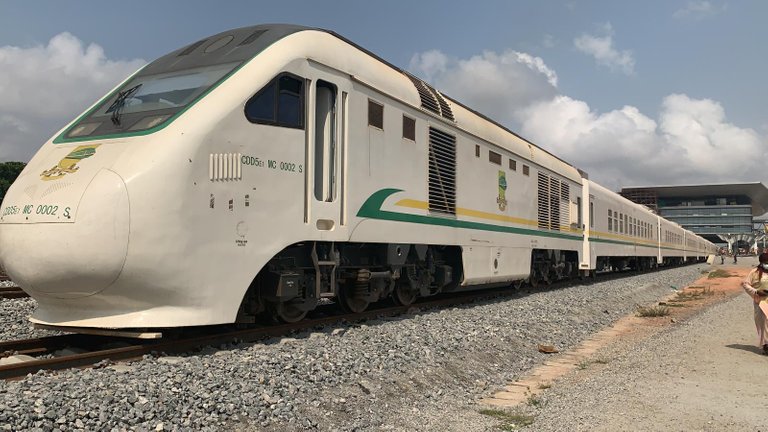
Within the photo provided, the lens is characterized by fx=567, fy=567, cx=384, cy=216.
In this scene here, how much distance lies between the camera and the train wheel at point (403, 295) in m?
9.75

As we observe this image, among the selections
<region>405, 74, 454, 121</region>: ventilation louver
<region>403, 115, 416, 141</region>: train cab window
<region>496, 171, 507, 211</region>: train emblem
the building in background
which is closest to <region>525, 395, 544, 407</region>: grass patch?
<region>403, 115, 416, 141</region>: train cab window

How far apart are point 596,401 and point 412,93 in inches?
226

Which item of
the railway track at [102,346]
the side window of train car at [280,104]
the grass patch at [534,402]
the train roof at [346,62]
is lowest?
the grass patch at [534,402]

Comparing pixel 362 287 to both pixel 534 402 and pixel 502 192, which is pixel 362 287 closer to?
pixel 534 402

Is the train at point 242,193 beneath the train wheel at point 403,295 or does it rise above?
above

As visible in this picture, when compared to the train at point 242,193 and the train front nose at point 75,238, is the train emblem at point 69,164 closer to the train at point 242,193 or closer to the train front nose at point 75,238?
the train at point 242,193

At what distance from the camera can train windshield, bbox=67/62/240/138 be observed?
598 cm

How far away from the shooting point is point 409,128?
9.17 metres

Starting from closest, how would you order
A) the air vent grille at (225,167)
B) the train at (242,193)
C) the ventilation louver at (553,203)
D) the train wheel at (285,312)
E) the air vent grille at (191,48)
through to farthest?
1. the train at (242,193)
2. the air vent grille at (225,167)
3. the train wheel at (285,312)
4. the air vent grille at (191,48)
5. the ventilation louver at (553,203)

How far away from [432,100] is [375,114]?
216 centimetres

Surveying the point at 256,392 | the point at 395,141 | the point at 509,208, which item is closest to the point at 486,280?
the point at 509,208

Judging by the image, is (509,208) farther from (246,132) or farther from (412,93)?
(246,132)

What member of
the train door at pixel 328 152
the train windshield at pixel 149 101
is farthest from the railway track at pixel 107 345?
the train windshield at pixel 149 101

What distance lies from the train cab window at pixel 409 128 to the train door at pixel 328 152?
1699mm
